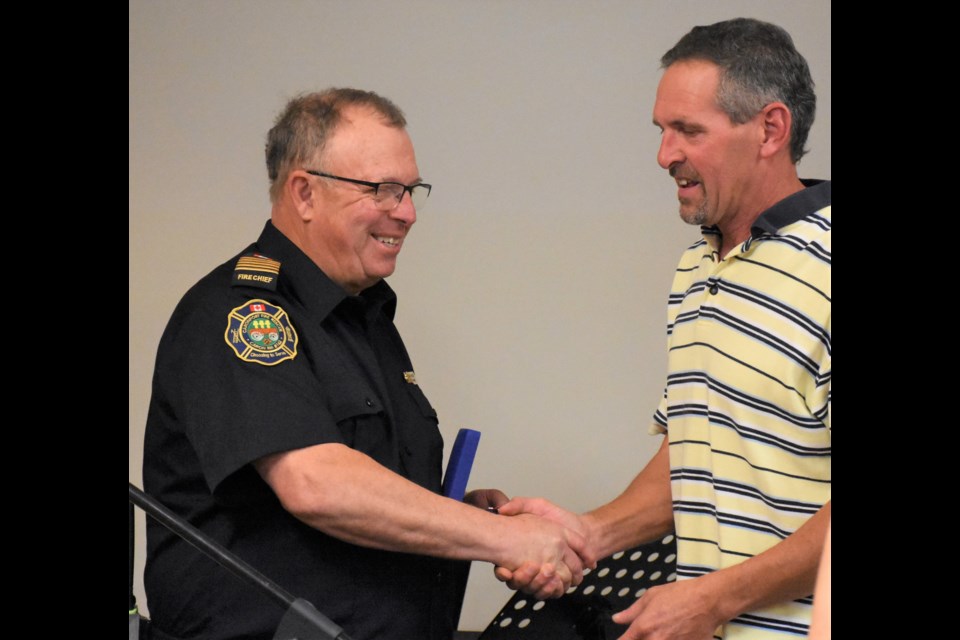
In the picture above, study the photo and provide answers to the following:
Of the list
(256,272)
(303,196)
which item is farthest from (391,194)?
(256,272)

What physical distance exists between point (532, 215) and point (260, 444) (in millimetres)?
1650

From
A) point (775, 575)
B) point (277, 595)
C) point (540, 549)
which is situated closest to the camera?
point (277, 595)

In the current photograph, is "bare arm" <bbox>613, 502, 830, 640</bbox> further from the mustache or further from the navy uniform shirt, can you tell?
the mustache

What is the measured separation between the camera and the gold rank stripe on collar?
1.76 metres

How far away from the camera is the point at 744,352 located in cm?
162

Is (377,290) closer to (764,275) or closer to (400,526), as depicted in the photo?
(400,526)

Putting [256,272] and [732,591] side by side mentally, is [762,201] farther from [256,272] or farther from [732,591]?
[256,272]

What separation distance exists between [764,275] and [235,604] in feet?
3.08

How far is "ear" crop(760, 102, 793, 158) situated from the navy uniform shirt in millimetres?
731

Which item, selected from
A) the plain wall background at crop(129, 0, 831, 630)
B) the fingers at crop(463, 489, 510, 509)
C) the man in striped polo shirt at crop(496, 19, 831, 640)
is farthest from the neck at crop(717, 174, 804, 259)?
the plain wall background at crop(129, 0, 831, 630)

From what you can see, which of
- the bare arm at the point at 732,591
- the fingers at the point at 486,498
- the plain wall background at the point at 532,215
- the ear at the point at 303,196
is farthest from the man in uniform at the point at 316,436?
the plain wall background at the point at 532,215

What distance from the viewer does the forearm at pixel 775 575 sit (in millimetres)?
1510
